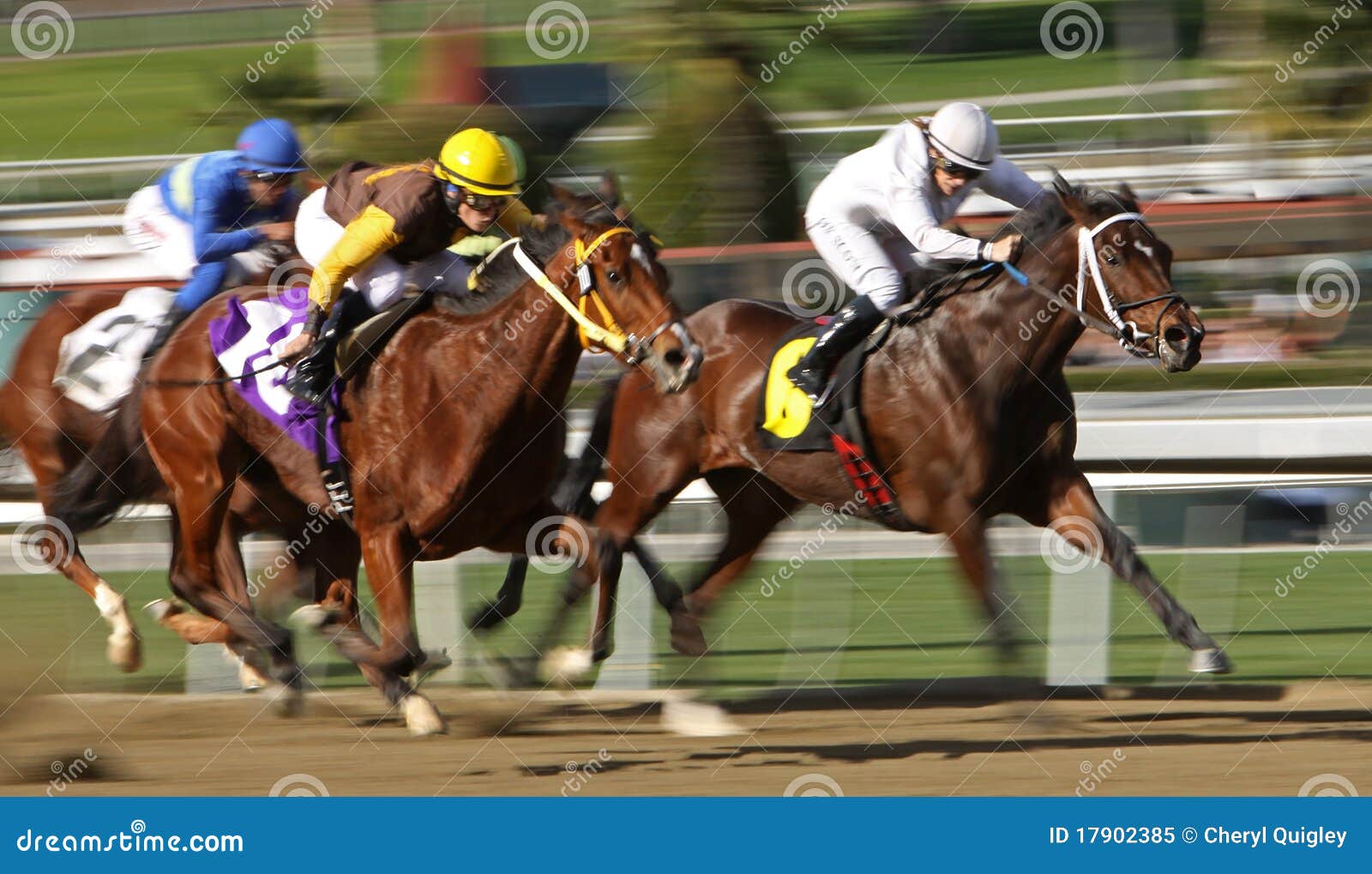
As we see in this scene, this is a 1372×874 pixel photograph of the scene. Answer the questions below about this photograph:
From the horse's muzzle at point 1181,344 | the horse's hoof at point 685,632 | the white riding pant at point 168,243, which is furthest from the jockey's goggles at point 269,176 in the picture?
the horse's muzzle at point 1181,344

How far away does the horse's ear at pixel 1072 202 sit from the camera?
543cm

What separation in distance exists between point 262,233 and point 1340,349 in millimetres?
4911

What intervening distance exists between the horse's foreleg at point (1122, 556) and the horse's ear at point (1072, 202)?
2.64 feet

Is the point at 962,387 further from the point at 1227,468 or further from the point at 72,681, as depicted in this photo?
the point at 72,681

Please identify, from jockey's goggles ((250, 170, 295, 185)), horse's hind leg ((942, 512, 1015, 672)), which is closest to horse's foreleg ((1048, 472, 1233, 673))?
horse's hind leg ((942, 512, 1015, 672))

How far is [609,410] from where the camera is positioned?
6.42m

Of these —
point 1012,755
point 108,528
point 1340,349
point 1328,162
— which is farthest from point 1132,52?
point 1012,755

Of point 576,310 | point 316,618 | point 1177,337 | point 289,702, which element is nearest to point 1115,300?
point 1177,337

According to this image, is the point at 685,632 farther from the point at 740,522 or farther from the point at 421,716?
the point at 421,716

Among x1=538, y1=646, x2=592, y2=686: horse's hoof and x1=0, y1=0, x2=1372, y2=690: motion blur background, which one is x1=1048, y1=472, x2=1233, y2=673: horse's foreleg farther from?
x1=538, y1=646, x2=592, y2=686: horse's hoof

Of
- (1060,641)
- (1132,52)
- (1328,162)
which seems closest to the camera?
(1060,641)

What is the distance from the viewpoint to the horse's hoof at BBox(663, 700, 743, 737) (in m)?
5.44

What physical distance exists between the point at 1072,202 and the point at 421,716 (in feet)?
8.33

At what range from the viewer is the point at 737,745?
5250 mm
